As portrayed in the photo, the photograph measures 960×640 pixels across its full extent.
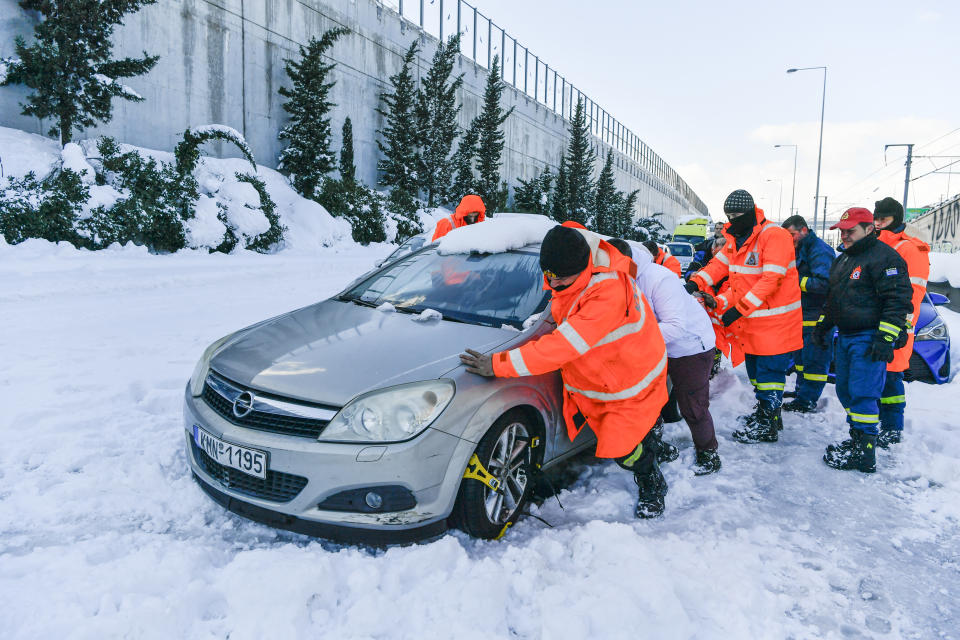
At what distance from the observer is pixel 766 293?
13.7 feet

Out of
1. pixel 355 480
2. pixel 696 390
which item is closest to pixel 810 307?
pixel 696 390

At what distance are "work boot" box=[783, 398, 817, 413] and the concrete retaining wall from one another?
15.2 m

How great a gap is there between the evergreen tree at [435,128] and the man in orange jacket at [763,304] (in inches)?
912

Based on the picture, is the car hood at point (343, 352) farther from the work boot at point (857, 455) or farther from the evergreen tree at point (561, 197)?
the evergreen tree at point (561, 197)

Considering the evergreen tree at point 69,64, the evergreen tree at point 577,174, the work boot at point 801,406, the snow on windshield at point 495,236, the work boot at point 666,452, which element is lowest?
the work boot at point 666,452

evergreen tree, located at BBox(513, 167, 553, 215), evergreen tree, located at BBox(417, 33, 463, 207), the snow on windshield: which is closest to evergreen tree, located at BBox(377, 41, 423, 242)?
evergreen tree, located at BBox(417, 33, 463, 207)

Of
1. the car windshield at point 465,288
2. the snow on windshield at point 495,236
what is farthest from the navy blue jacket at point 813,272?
the car windshield at point 465,288

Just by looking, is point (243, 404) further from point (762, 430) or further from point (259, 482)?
point (762, 430)

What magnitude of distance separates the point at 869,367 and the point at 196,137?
15490 millimetres

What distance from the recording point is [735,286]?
4500 mm

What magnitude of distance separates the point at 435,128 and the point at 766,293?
2495 cm

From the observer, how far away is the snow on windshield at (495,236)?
148 inches

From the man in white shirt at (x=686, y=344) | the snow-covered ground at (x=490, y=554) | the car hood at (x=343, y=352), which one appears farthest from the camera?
the man in white shirt at (x=686, y=344)

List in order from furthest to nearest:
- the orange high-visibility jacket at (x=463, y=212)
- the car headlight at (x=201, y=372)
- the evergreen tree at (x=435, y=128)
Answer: the evergreen tree at (x=435, y=128), the orange high-visibility jacket at (x=463, y=212), the car headlight at (x=201, y=372)
